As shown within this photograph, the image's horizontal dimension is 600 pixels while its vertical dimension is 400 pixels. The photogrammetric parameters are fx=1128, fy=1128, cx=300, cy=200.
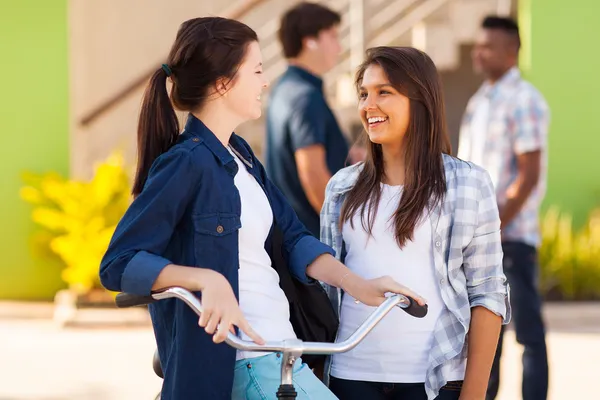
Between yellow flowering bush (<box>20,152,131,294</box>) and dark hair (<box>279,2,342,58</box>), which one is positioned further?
yellow flowering bush (<box>20,152,131,294</box>)

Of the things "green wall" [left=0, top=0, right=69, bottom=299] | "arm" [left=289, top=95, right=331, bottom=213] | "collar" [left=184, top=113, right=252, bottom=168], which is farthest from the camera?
"green wall" [left=0, top=0, right=69, bottom=299]

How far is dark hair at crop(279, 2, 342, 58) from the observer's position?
5453mm

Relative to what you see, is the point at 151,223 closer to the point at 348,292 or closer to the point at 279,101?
the point at 348,292

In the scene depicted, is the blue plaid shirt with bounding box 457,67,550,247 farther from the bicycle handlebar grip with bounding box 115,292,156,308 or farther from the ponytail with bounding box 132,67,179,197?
the bicycle handlebar grip with bounding box 115,292,156,308

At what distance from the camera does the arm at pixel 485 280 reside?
318cm

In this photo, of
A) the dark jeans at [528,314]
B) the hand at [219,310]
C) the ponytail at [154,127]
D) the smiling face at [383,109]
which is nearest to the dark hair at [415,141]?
the smiling face at [383,109]

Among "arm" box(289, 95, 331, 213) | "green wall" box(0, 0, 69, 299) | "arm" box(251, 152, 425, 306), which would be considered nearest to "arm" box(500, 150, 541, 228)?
"arm" box(289, 95, 331, 213)

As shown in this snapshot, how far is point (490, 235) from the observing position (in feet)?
10.5

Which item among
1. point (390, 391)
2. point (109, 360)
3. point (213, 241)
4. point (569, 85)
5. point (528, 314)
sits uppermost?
point (569, 85)

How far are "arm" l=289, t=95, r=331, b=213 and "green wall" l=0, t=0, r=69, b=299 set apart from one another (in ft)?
19.0

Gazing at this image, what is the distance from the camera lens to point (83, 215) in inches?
385

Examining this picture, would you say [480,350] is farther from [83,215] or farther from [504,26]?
[83,215]

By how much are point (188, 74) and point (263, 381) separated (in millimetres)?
809

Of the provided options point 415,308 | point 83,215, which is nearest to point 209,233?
point 415,308
